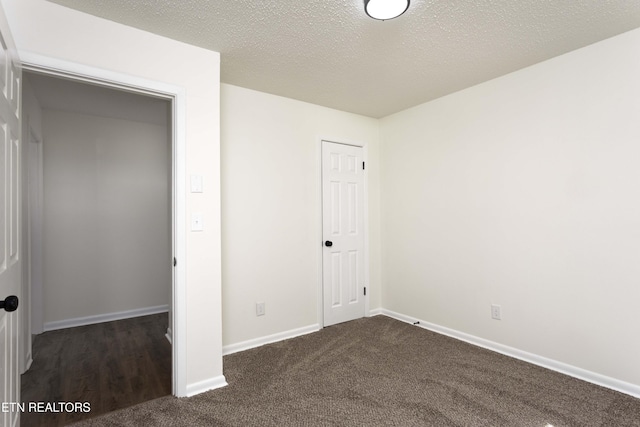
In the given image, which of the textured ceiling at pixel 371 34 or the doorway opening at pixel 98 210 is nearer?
the textured ceiling at pixel 371 34

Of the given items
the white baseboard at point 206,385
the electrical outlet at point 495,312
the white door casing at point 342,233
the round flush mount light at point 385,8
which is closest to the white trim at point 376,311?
the white door casing at point 342,233

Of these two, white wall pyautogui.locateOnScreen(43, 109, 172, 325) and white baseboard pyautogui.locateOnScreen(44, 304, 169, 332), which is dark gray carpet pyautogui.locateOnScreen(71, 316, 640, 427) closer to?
white wall pyautogui.locateOnScreen(43, 109, 172, 325)

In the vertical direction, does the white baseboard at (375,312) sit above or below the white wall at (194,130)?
below

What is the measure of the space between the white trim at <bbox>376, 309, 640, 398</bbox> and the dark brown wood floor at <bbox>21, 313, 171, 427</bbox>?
254cm

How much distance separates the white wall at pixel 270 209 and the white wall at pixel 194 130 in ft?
1.88

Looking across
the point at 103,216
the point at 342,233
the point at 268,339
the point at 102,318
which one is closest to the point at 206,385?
the point at 268,339

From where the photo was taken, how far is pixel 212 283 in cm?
238

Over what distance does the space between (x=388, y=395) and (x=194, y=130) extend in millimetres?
2262

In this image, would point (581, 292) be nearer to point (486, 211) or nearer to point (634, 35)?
point (486, 211)

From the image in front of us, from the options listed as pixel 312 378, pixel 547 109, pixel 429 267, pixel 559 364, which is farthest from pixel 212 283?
pixel 547 109

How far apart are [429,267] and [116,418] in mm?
2898

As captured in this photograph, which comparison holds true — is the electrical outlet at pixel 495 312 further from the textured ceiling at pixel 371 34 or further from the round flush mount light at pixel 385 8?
the round flush mount light at pixel 385 8

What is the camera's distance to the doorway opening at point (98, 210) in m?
3.62

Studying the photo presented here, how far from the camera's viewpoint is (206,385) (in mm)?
2297
